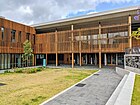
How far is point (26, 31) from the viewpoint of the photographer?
27672 mm

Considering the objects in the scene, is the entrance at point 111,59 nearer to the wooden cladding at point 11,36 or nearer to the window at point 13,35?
the wooden cladding at point 11,36

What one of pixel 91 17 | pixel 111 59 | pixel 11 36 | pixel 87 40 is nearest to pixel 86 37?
pixel 87 40

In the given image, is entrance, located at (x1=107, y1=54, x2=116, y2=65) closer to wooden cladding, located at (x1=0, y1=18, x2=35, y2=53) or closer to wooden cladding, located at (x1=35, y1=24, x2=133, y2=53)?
wooden cladding, located at (x1=35, y1=24, x2=133, y2=53)

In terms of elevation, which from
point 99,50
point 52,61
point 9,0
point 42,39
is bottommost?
point 52,61

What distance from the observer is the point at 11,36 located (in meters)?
24.0

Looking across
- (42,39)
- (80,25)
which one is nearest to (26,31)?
(42,39)

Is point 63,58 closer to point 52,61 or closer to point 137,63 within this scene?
point 52,61

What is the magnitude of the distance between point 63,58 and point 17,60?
502 inches

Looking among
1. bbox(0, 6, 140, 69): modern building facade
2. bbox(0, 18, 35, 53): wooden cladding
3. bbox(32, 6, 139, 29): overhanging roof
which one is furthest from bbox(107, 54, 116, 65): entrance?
bbox(0, 18, 35, 53): wooden cladding

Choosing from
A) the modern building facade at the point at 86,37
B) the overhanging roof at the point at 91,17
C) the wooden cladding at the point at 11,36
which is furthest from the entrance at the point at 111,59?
the wooden cladding at the point at 11,36

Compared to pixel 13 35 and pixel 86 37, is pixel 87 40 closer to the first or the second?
pixel 86 37

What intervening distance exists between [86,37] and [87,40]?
27.2 inches

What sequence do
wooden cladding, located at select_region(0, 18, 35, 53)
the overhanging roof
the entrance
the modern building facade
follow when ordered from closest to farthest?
1. the overhanging roof
2. wooden cladding, located at select_region(0, 18, 35, 53)
3. the modern building facade
4. the entrance

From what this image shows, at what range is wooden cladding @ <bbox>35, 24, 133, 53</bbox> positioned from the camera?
77.7 ft
